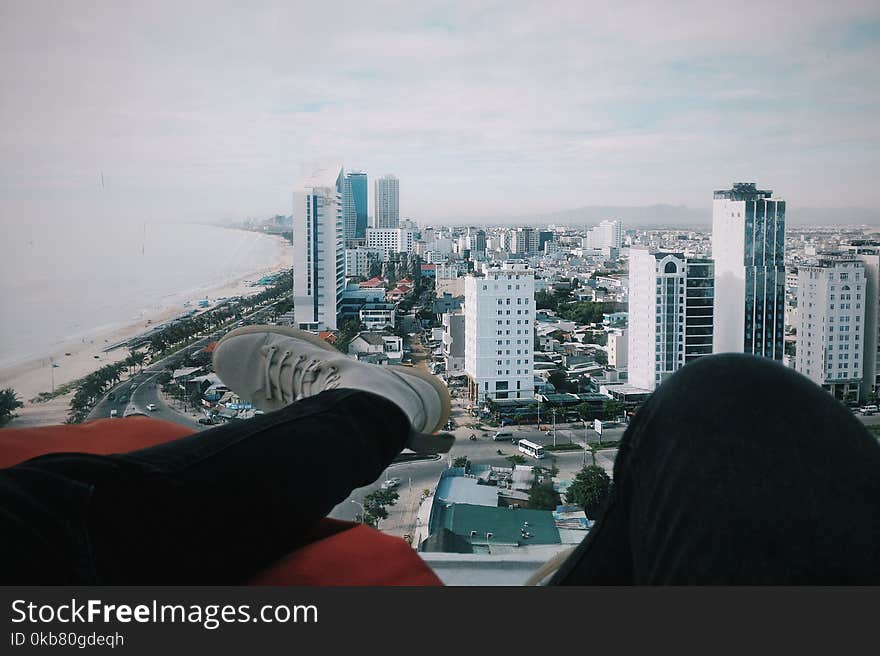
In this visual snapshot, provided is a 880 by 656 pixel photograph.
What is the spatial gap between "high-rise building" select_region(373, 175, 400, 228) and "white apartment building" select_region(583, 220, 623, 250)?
2.86 feet

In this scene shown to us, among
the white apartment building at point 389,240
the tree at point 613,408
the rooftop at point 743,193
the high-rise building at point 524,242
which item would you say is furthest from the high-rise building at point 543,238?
the tree at point 613,408

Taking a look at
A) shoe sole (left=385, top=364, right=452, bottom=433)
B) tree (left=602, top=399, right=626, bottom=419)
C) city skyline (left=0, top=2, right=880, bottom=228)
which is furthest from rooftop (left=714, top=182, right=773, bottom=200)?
shoe sole (left=385, top=364, right=452, bottom=433)

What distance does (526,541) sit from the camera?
4.44 feet

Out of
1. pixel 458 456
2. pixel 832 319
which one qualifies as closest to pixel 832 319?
pixel 832 319

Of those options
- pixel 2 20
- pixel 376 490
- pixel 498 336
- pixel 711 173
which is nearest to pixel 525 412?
pixel 498 336

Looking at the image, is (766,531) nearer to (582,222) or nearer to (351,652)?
(351,652)

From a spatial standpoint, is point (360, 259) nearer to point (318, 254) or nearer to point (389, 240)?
point (389, 240)

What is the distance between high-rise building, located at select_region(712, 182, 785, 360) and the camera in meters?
2.42

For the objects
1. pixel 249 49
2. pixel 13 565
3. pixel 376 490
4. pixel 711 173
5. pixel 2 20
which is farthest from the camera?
pixel 711 173

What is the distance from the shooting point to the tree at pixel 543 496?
1.66 metres

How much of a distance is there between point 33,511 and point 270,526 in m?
0.15

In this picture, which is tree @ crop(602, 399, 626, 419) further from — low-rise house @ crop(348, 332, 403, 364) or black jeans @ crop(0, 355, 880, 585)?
black jeans @ crop(0, 355, 880, 585)

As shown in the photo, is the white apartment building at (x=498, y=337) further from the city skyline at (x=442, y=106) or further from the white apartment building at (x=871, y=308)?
the white apartment building at (x=871, y=308)

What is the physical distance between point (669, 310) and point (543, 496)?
98 cm
